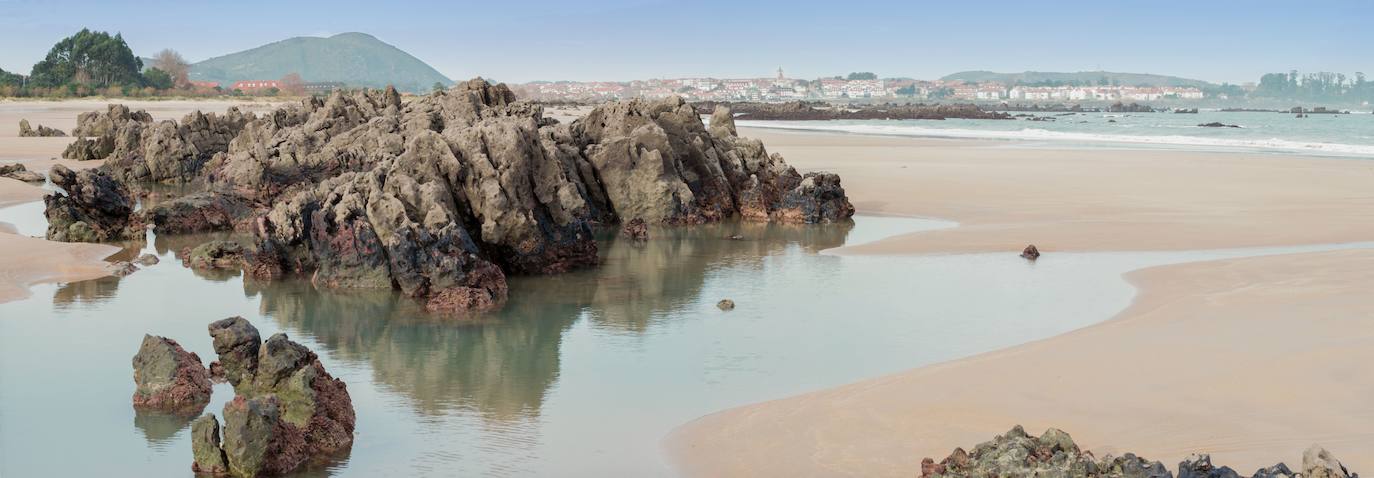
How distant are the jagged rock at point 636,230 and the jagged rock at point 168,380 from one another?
37.1 ft

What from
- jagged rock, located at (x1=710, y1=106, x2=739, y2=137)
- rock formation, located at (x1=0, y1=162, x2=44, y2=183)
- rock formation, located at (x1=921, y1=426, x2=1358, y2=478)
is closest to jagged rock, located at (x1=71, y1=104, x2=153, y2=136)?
rock formation, located at (x1=0, y1=162, x2=44, y2=183)

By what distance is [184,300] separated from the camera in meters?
14.8

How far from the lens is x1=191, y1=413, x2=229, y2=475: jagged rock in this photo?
26.6 feet

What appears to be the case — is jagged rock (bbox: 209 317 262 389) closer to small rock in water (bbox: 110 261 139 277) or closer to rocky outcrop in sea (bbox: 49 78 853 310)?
rocky outcrop in sea (bbox: 49 78 853 310)

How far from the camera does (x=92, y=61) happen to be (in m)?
95.4

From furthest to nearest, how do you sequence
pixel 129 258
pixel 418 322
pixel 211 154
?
pixel 211 154 → pixel 129 258 → pixel 418 322

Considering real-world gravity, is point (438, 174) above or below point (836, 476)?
above

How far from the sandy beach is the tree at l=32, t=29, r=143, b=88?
89.3 meters

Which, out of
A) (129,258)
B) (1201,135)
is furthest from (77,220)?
(1201,135)

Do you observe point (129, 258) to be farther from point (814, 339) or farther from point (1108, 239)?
point (1108, 239)

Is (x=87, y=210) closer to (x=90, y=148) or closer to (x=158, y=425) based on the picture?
(x=158, y=425)

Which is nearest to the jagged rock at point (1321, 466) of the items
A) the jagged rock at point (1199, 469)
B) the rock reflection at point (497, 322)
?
the jagged rock at point (1199, 469)

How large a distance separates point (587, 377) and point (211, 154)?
2416cm

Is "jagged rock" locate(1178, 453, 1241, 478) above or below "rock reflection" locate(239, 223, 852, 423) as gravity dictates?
above
